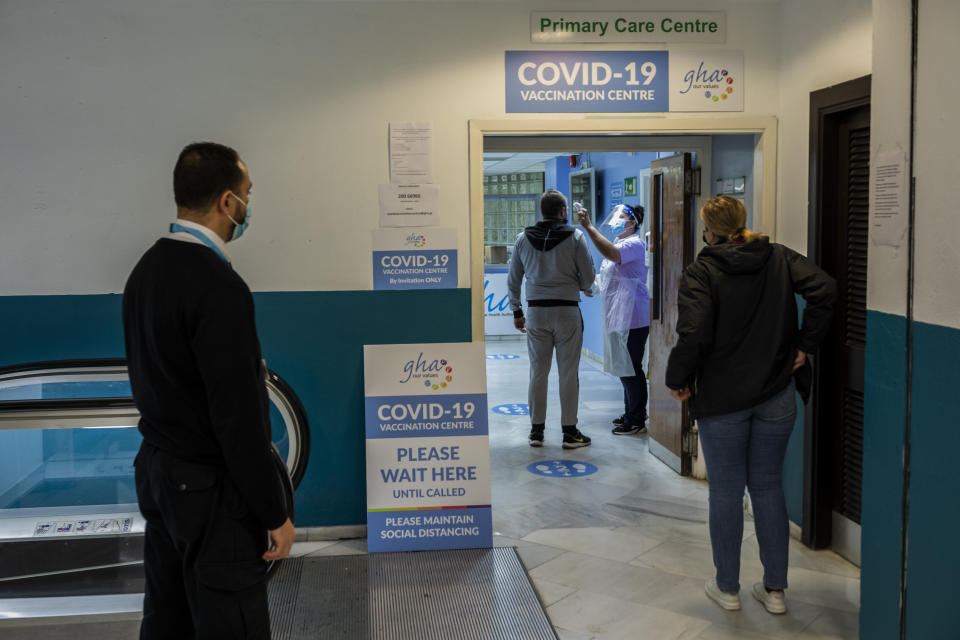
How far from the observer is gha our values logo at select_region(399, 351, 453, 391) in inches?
162

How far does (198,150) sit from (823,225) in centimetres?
283

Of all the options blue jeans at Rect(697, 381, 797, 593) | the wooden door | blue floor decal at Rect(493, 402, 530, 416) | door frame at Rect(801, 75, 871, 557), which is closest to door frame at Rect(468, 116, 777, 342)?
door frame at Rect(801, 75, 871, 557)

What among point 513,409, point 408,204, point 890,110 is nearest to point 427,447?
point 408,204

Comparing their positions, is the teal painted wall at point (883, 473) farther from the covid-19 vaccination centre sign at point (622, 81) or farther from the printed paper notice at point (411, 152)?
the printed paper notice at point (411, 152)

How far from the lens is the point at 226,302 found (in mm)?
1897

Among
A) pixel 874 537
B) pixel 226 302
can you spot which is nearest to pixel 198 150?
pixel 226 302

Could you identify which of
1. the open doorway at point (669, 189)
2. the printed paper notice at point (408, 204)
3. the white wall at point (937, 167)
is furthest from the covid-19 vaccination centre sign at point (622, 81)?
the white wall at point (937, 167)

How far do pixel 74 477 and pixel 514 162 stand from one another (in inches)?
357

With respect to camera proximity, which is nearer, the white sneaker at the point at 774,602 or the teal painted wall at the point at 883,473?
the teal painted wall at the point at 883,473

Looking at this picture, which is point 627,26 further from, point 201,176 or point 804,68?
point 201,176

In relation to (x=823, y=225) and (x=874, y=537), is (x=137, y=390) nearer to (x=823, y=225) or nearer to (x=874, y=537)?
(x=874, y=537)

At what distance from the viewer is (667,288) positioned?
17.5 feet

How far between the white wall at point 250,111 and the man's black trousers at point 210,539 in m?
2.23

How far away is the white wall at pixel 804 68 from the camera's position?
141 inches
